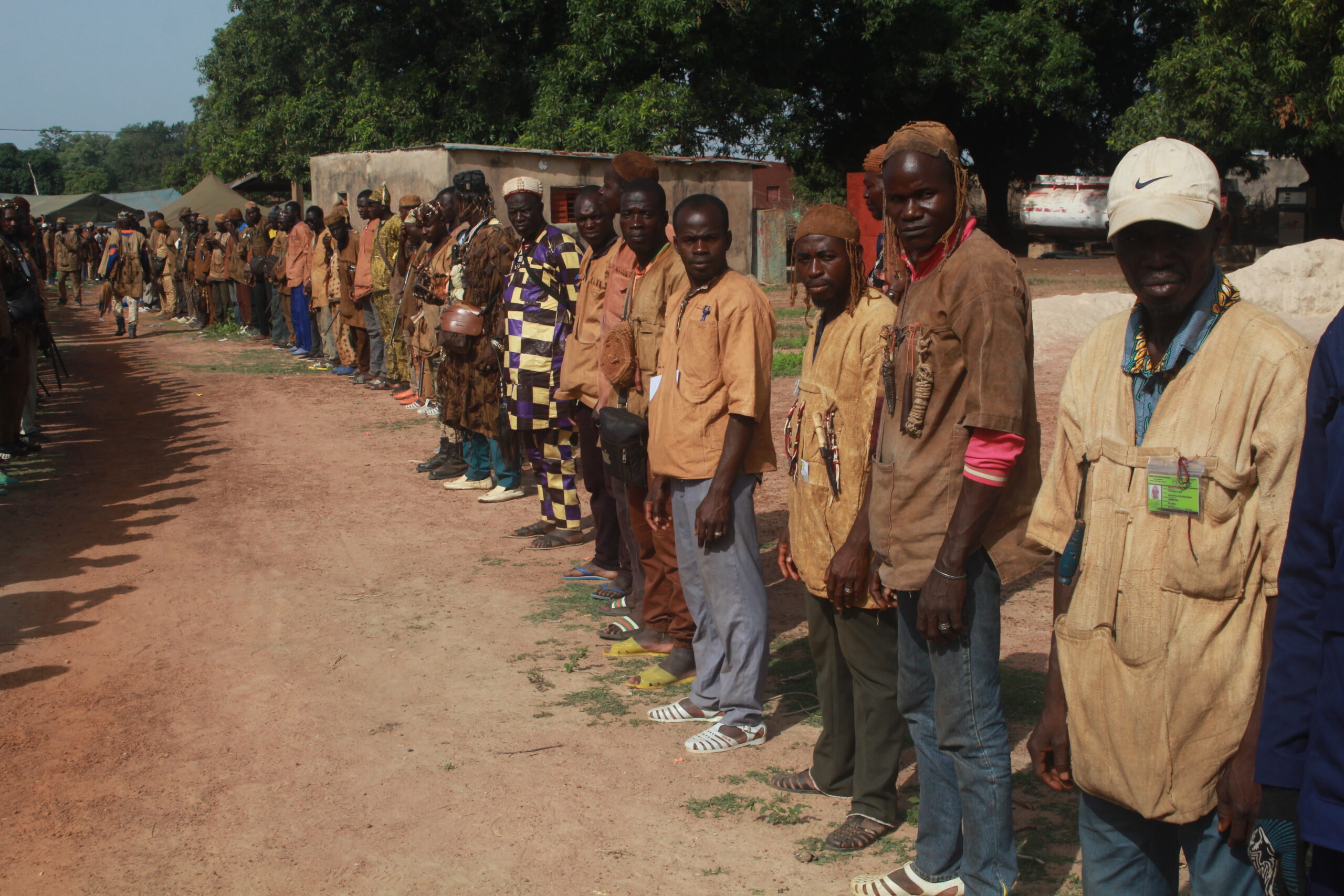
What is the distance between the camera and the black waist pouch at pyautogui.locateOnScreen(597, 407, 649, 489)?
4.84 meters

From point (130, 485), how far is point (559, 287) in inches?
183

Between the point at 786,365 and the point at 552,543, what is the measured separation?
6.17 m

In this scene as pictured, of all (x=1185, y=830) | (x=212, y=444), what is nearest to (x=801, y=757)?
(x=1185, y=830)

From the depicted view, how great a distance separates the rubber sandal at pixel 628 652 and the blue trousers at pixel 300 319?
11924mm

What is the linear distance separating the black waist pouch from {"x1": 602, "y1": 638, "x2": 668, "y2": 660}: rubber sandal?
2.77 ft

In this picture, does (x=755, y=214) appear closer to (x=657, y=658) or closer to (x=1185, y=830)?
(x=657, y=658)

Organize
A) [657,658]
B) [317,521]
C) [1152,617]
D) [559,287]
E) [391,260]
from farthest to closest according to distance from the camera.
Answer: [391,260]
[317,521]
[559,287]
[657,658]
[1152,617]

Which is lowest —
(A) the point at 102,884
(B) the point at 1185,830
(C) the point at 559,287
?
(A) the point at 102,884

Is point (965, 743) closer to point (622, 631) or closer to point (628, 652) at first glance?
point (628, 652)

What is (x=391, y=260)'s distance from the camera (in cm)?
1180

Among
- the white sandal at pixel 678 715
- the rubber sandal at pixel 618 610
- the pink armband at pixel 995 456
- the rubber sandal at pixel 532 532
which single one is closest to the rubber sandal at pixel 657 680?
the white sandal at pixel 678 715

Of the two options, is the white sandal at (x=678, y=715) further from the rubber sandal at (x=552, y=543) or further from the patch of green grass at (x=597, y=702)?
the rubber sandal at (x=552, y=543)

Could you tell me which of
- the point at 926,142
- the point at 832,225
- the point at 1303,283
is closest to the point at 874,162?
the point at 832,225

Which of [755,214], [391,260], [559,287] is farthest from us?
[755,214]
